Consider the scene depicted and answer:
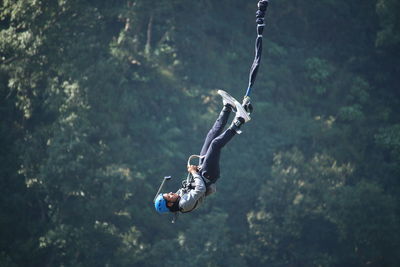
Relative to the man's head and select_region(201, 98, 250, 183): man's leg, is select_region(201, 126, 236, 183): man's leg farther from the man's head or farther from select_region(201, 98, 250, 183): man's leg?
the man's head

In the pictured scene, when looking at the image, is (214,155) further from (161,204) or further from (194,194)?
(161,204)

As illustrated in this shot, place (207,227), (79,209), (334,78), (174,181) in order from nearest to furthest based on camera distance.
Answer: (79,209) < (207,227) < (174,181) < (334,78)

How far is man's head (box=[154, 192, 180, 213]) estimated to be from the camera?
902 centimetres

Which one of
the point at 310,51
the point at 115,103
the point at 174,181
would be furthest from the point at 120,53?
the point at 310,51

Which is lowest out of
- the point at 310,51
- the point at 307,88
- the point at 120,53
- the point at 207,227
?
the point at 207,227

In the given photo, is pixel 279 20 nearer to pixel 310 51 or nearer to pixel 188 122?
pixel 310 51

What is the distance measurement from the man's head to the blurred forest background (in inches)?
462

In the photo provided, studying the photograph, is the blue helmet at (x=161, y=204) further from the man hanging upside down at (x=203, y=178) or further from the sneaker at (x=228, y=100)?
the sneaker at (x=228, y=100)

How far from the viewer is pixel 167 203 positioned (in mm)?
9078

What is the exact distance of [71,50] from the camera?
72.8ft

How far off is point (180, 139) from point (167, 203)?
1601 cm

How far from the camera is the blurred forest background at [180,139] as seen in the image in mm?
21016

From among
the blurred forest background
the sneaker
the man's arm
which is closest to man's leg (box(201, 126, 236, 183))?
the man's arm

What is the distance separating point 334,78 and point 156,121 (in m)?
8.84
